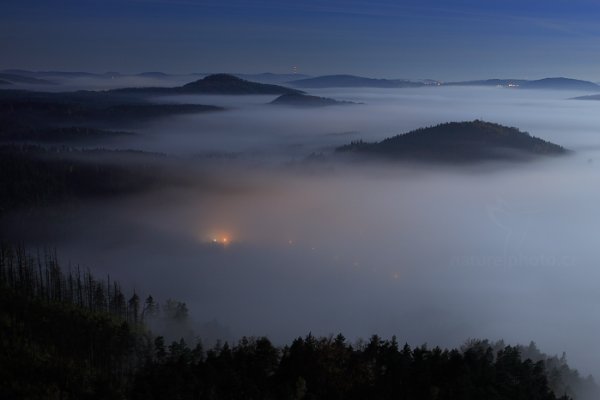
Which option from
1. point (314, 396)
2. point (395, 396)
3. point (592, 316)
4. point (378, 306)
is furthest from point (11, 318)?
point (592, 316)

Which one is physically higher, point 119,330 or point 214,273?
point 119,330

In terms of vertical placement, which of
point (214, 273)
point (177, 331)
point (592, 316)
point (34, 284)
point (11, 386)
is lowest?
point (592, 316)

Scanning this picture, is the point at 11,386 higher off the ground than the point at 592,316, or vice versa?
the point at 11,386

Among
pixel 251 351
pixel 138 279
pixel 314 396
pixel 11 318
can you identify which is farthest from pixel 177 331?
pixel 138 279

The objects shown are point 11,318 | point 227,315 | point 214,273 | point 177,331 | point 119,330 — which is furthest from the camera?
point 214,273

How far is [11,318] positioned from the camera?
78.6 metres

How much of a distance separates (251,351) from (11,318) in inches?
1569

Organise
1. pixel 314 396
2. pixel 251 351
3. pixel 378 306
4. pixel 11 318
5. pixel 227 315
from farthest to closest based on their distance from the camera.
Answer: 1. pixel 378 306
2. pixel 227 315
3. pixel 11 318
4. pixel 251 351
5. pixel 314 396

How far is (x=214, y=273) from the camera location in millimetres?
194750

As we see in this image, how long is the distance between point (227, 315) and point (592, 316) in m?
142

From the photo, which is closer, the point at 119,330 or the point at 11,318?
the point at 11,318

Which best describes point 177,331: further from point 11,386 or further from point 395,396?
point 395,396

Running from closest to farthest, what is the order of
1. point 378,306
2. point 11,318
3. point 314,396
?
1. point 314,396
2. point 11,318
3. point 378,306

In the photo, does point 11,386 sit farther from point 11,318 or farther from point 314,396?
point 314,396
